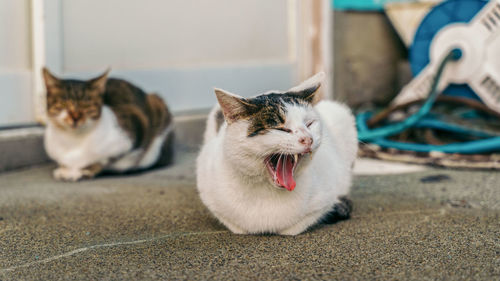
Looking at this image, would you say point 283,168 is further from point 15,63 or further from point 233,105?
point 15,63

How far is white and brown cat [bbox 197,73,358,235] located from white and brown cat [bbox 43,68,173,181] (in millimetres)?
1032

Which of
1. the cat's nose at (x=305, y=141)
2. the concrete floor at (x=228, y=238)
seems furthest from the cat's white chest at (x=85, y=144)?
the cat's nose at (x=305, y=141)

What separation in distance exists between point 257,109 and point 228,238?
469mm

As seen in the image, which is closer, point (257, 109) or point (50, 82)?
point (257, 109)

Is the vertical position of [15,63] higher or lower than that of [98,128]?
higher

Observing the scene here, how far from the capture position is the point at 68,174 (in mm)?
2865

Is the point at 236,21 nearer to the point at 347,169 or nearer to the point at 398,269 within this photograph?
the point at 347,169

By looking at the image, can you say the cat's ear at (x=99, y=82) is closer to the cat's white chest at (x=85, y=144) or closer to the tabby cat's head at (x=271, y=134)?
the cat's white chest at (x=85, y=144)

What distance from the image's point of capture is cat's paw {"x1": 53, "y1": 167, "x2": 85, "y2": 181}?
2.86 m

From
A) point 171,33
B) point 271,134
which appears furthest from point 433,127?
point 271,134

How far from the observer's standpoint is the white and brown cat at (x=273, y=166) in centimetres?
158

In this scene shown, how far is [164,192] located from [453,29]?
7.73 feet

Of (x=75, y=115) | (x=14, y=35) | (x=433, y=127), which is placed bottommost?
(x=433, y=127)

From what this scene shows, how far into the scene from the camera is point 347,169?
211 cm
